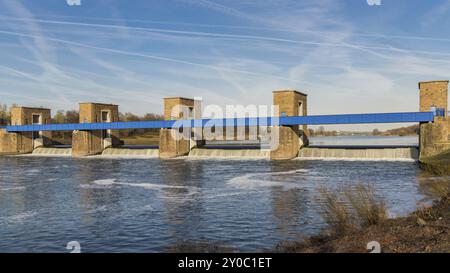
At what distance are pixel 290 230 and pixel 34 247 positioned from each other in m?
8.14

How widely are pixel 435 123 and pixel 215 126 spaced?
89.6ft

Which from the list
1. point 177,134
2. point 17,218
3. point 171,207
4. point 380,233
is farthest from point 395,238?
point 177,134

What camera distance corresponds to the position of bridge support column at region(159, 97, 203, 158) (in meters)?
53.5

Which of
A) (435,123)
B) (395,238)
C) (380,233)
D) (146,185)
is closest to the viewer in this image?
(395,238)

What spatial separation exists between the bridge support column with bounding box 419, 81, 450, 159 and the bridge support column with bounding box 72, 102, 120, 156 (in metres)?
45.9

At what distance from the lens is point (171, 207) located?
18.5 m

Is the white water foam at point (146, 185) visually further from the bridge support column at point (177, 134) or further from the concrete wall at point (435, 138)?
the concrete wall at point (435, 138)

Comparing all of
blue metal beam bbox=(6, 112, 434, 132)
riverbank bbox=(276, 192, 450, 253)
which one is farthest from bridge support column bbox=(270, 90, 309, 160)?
riverbank bbox=(276, 192, 450, 253)

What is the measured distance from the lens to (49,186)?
26.5 metres

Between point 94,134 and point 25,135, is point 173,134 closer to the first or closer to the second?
point 94,134

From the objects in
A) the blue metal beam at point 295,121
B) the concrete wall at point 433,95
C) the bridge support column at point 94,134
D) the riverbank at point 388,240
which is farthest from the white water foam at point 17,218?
the bridge support column at point 94,134
